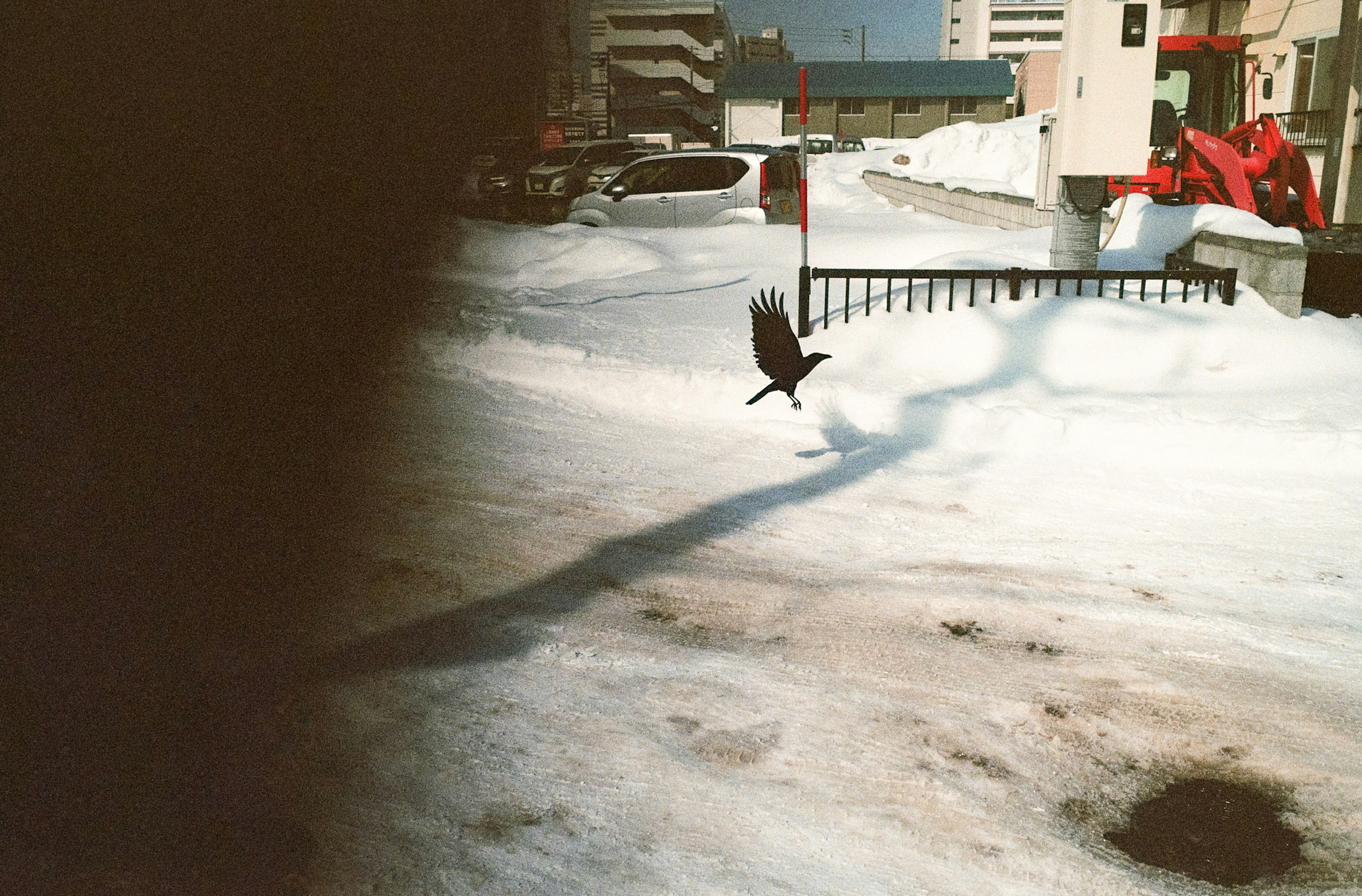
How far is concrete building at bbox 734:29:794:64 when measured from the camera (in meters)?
107

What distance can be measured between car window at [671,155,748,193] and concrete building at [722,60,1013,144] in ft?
169

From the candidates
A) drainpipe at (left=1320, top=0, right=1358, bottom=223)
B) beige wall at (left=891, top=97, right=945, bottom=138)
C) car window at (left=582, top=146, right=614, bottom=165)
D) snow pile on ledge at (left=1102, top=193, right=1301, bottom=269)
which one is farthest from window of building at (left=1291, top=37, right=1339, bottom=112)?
beige wall at (left=891, top=97, right=945, bottom=138)

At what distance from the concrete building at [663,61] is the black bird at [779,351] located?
69.6 metres

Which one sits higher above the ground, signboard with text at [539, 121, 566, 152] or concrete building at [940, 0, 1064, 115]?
concrete building at [940, 0, 1064, 115]

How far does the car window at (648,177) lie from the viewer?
16.0m

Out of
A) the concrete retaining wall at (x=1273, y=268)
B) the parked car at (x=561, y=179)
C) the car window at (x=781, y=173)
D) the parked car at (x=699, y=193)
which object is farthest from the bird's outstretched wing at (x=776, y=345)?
the parked car at (x=561, y=179)

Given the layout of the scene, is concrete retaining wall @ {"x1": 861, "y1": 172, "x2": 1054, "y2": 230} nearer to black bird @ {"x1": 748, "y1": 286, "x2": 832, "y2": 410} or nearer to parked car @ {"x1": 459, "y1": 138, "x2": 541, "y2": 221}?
black bird @ {"x1": 748, "y1": 286, "x2": 832, "y2": 410}

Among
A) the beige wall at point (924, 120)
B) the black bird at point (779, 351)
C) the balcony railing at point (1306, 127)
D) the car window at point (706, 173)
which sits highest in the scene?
the beige wall at point (924, 120)

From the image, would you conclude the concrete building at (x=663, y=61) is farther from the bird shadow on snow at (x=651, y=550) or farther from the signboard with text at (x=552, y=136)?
the bird shadow on snow at (x=651, y=550)

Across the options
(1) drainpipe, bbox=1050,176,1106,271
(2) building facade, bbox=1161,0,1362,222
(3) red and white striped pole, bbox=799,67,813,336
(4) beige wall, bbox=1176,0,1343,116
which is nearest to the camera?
(3) red and white striped pole, bbox=799,67,813,336

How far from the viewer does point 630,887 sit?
277cm

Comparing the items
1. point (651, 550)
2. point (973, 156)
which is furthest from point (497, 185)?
point (651, 550)

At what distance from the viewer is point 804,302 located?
848cm

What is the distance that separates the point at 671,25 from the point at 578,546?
82.3 meters
